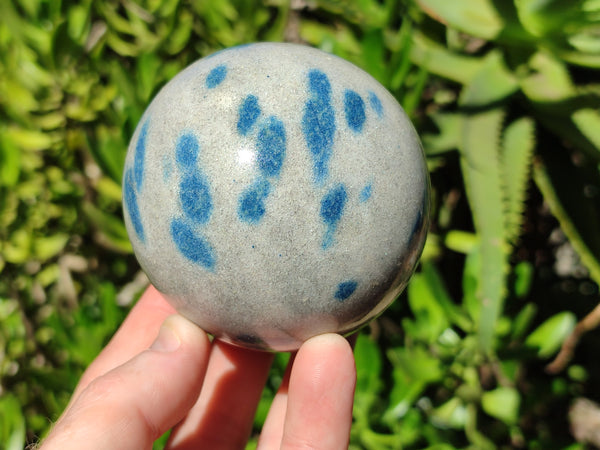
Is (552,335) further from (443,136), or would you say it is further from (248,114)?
(248,114)

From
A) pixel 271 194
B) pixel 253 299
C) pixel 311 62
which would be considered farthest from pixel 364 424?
pixel 311 62

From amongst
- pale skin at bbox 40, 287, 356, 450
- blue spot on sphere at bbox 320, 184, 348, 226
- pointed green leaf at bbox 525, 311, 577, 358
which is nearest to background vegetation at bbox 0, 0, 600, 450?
pointed green leaf at bbox 525, 311, 577, 358

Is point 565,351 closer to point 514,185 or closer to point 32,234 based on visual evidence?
point 514,185

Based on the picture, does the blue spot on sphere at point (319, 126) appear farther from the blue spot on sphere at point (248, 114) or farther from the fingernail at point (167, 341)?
the fingernail at point (167, 341)

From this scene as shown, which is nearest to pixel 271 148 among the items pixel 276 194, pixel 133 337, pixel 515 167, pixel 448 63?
pixel 276 194

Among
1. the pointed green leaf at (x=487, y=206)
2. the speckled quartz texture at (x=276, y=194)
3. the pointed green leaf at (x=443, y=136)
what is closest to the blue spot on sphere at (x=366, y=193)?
the speckled quartz texture at (x=276, y=194)

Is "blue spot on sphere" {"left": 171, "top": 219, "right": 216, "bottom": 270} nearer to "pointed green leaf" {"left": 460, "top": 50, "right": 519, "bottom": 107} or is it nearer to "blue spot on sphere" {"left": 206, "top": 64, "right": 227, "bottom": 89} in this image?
"blue spot on sphere" {"left": 206, "top": 64, "right": 227, "bottom": 89}
